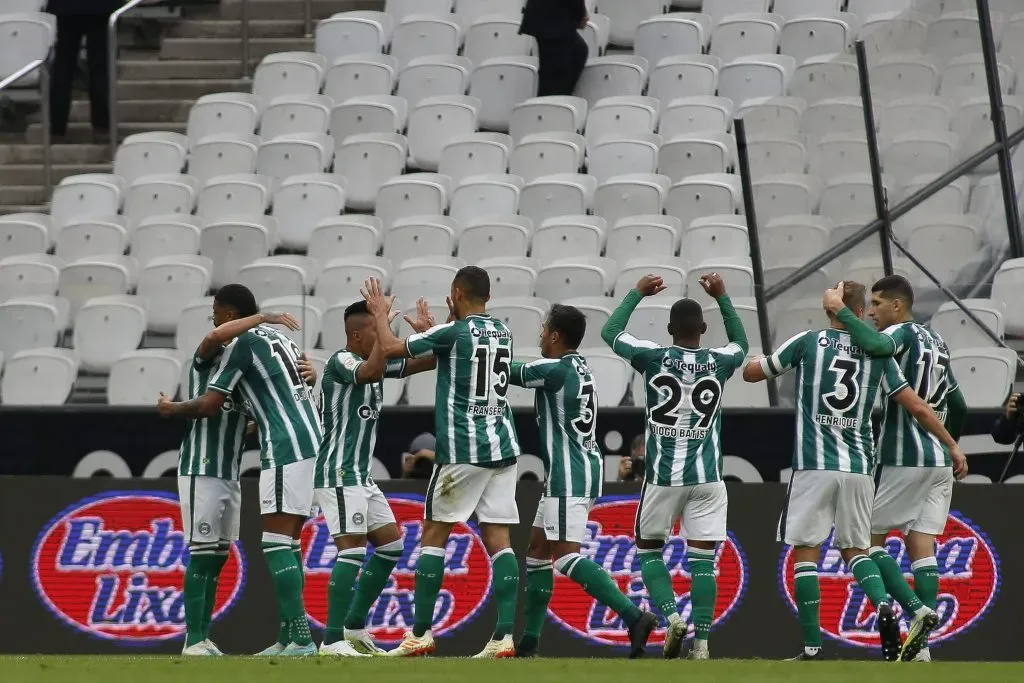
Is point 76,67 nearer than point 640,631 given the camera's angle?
No

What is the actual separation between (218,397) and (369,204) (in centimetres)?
556

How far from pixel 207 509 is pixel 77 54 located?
7.94 meters

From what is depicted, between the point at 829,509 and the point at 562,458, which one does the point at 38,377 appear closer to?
the point at 562,458

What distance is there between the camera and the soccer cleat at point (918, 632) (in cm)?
835

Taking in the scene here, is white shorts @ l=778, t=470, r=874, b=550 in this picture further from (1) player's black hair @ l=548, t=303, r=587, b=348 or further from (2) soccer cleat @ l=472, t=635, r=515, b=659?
(2) soccer cleat @ l=472, t=635, r=515, b=659

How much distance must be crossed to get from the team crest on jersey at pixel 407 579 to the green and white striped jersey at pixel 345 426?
1.12 m

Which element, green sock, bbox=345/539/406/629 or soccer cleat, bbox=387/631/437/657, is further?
green sock, bbox=345/539/406/629

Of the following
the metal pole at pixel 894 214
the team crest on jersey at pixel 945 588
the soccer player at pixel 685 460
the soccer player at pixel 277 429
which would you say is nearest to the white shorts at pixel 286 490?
the soccer player at pixel 277 429

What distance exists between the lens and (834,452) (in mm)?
8742

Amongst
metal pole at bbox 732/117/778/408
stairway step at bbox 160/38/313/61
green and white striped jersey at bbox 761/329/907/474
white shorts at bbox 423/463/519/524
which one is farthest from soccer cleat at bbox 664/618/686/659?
stairway step at bbox 160/38/313/61

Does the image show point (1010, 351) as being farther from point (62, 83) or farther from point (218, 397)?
point (62, 83)

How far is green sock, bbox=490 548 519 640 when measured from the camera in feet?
27.8

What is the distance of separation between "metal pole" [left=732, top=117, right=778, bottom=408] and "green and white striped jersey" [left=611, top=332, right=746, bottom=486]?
5.43 feet

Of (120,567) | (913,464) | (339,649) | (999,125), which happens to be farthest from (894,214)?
(120,567)
